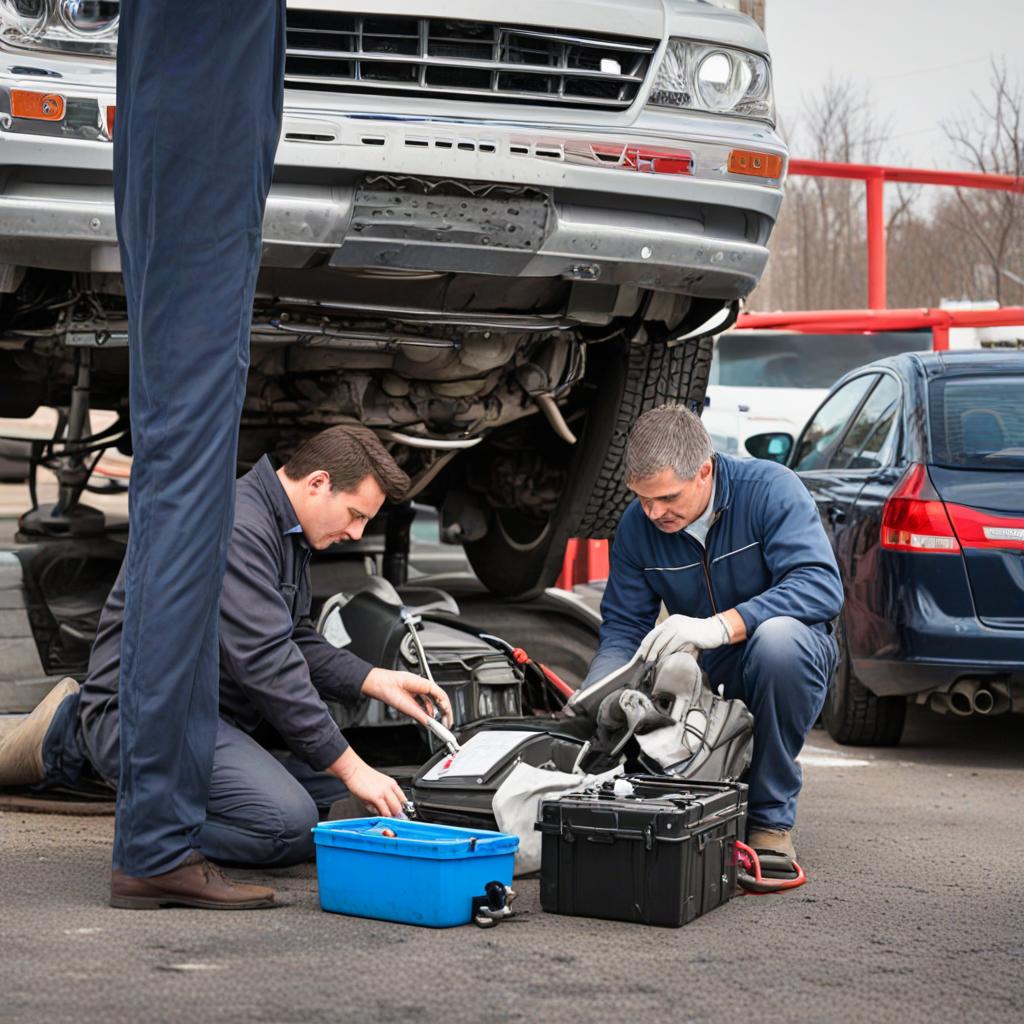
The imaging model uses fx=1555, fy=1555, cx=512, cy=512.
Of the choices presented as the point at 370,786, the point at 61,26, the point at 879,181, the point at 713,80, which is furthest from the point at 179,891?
the point at 879,181

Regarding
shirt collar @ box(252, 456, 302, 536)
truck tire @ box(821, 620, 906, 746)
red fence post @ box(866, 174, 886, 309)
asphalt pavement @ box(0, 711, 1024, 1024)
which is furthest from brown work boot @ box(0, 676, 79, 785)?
red fence post @ box(866, 174, 886, 309)

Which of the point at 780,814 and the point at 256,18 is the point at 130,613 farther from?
the point at 780,814

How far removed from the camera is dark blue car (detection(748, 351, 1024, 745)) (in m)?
5.27

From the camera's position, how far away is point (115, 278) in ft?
14.0

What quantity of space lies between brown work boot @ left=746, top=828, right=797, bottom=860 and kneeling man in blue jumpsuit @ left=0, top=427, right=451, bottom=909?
812 mm

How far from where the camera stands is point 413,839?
10.2ft

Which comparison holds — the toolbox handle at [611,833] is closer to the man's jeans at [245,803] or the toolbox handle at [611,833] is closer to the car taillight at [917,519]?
the man's jeans at [245,803]

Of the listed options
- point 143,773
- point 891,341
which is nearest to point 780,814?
point 143,773

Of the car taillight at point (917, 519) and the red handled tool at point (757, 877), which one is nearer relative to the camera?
the red handled tool at point (757, 877)

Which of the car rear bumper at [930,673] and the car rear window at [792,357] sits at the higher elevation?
the car rear window at [792,357]

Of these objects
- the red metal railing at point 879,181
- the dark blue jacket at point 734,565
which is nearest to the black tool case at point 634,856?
the dark blue jacket at point 734,565

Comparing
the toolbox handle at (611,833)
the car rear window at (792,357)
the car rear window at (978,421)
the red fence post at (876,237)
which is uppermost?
the red fence post at (876,237)

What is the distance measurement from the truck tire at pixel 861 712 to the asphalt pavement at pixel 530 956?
1.83 meters

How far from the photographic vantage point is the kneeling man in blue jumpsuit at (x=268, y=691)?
11.5ft
